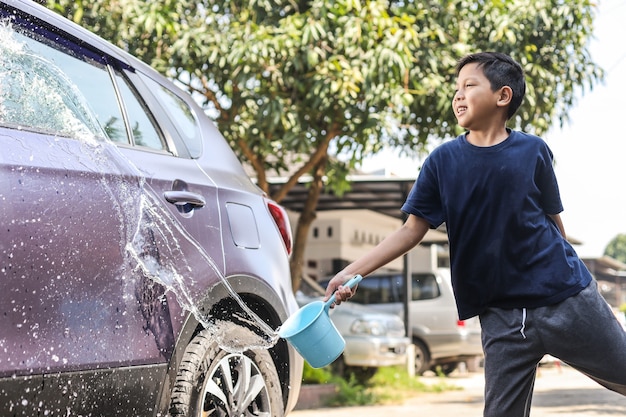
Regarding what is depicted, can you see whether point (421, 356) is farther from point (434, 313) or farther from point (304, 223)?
point (304, 223)

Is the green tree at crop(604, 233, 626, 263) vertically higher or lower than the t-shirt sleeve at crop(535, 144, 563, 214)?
lower

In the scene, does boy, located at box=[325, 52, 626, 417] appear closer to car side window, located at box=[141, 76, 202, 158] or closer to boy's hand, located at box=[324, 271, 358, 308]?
boy's hand, located at box=[324, 271, 358, 308]

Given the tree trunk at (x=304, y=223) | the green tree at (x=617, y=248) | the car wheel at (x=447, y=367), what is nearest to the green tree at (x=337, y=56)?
the tree trunk at (x=304, y=223)

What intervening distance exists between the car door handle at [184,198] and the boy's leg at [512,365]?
3.92 feet

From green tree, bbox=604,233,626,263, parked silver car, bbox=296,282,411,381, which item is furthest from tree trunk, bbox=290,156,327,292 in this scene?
green tree, bbox=604,233,626,263

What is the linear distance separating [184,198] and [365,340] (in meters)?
8.83

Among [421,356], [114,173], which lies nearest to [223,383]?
[114,173]

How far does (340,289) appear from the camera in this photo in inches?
121

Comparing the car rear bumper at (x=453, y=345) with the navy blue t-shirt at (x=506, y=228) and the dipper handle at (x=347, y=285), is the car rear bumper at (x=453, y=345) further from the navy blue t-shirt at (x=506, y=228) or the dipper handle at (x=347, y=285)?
the dipper handle at (x=347, y=285)

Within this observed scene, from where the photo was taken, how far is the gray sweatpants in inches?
121

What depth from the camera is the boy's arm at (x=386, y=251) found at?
317 cm

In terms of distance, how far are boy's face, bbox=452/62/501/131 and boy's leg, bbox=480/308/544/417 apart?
2.10 ft

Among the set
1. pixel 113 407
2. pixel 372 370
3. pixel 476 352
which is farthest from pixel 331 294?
pixel 476 352

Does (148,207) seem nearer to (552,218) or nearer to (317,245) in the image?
(552,218)
